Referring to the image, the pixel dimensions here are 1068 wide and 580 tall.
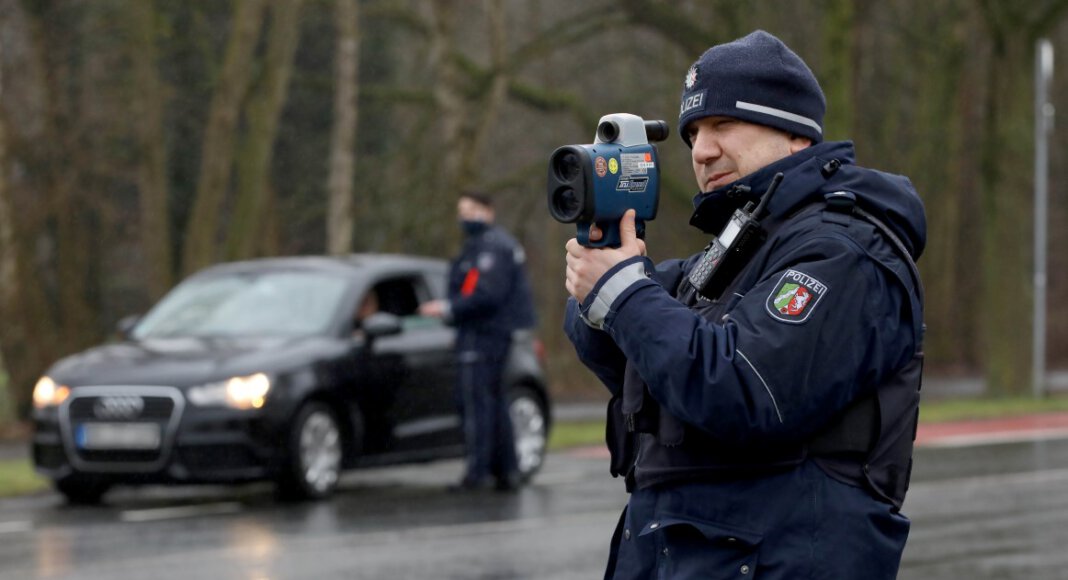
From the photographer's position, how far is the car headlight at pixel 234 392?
12.0 meters

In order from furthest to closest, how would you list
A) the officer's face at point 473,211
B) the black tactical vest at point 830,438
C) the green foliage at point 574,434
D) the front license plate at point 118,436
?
the green foliage at point 574,434 < the officer's face at point 473,211 < the front license plate at point 118,436 < the black tactical vest at point 830,438

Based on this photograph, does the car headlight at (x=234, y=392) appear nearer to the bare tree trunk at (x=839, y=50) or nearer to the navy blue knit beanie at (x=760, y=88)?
the navy blue knit beanie at (x=760, y=88)

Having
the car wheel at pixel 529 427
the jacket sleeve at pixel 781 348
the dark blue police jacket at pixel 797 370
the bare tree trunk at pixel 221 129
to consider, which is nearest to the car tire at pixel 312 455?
the car wheel at pixel 529 427

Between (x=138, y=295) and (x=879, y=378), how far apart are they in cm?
3209

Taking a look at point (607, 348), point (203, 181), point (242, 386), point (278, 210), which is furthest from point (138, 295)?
point (607, 348)

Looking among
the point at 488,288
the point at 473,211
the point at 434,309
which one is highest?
the point at 473,211

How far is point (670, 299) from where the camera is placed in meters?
3.37

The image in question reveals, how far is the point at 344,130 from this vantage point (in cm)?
2508

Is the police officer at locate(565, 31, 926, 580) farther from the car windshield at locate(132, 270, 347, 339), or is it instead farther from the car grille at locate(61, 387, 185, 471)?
the car windshield at locate(132, 270, 347, 339)

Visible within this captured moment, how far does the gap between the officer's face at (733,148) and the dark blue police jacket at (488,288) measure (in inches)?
368

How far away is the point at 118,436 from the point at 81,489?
0.68 meters

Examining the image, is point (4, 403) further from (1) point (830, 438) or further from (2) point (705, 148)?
(1) point (830, 438)

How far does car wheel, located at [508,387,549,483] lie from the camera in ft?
45.5

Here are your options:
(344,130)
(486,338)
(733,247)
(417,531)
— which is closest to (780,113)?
(733,247)
